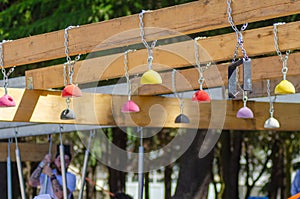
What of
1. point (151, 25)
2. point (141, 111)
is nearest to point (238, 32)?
point (151, 25)

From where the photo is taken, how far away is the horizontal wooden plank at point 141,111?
5.98 m

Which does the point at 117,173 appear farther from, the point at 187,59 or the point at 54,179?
the point at 187,59

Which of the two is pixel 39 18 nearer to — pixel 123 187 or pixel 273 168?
pixel 123 187

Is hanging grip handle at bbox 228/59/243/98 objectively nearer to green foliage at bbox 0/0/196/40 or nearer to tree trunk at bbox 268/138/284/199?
green foliage at bbox 0/0/196/40

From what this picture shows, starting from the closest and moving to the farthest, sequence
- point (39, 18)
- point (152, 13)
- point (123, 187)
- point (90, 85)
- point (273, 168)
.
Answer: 1. point (152, 13)
2. point (90, 85)
3. point (39, 18)
4. point (123, 187)
5. point (273, 168)

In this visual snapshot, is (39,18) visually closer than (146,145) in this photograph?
Yes

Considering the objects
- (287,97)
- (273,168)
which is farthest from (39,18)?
(273,168)

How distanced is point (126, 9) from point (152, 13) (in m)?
4.44

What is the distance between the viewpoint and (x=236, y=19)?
4.75 m

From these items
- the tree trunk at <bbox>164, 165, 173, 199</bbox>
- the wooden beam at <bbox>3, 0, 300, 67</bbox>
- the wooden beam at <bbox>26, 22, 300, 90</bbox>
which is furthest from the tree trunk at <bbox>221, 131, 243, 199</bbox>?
the wooden beam at <bbox>3, 0, 300, 67</bbox>

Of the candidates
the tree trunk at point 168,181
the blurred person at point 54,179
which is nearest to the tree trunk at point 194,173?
the blurred person at point 54,179

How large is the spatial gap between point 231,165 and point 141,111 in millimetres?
7150

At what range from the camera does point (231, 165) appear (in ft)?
44.1

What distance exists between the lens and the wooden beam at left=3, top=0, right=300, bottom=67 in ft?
15.3
